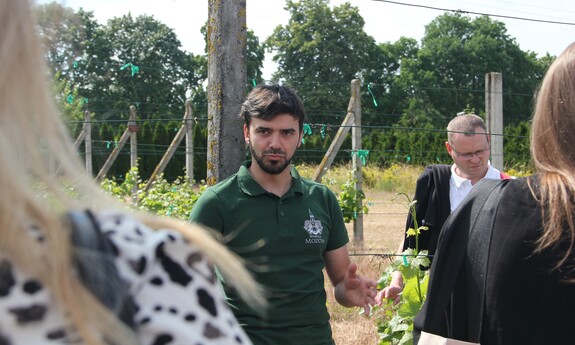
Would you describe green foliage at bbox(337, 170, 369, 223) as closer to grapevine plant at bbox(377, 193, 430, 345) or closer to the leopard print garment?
grapevine plant at bbox(377, 193, 430, 345)

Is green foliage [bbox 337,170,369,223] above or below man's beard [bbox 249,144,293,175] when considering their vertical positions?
below

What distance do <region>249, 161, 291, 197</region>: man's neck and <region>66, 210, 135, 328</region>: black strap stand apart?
207cm

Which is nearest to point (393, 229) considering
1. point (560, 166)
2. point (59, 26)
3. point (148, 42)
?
point (560, 166)

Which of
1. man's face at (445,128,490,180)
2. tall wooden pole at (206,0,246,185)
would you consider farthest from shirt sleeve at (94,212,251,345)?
man's face at (445,128,490,180)

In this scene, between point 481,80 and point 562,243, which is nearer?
point 562,243

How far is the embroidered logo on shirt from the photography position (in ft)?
9.21

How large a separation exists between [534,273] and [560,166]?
0.28 meters

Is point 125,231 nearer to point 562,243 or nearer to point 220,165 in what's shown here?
point 562,243

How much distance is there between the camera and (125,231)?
2.75 feet

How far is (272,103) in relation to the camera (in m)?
2.99

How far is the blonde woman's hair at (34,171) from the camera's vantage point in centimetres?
74

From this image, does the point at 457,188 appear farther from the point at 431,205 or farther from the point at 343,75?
the point at 343,75

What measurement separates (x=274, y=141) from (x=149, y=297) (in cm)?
215

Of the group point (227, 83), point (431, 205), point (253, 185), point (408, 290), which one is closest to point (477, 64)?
point (431, 205)
